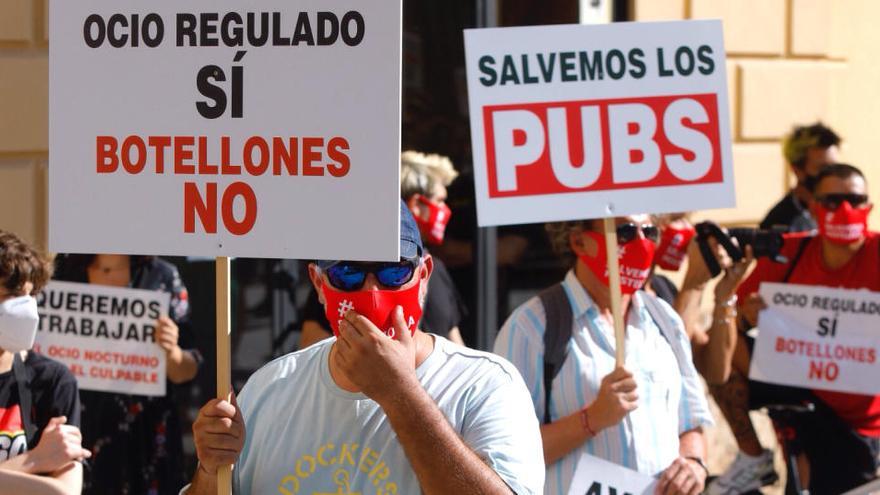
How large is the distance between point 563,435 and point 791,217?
11.1 feet

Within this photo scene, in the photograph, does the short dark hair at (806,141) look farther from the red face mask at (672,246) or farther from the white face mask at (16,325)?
the white face mask at (16,325)

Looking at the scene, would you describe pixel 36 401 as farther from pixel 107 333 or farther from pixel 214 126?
pixel 107 333

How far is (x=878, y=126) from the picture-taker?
9625 mm

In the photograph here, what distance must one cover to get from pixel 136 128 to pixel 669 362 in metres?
1.97

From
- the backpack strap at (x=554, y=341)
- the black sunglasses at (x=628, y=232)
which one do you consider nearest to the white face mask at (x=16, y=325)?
the backpack strap at (x=554, y=341)

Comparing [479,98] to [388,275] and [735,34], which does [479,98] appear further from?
[735,34]

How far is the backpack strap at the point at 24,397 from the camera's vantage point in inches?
154

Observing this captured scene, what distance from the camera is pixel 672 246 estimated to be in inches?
247

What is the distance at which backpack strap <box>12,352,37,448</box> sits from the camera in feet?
12.9

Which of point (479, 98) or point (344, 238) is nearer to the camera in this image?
point (344, 238)

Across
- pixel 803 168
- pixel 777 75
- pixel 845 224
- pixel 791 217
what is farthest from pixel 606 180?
pixel 777 75

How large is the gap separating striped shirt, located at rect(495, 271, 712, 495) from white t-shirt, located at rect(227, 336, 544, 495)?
1102 millimetres

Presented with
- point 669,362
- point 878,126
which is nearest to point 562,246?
point 669,362

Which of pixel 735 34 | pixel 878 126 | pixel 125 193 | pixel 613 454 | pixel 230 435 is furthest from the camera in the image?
pixel 878 126
